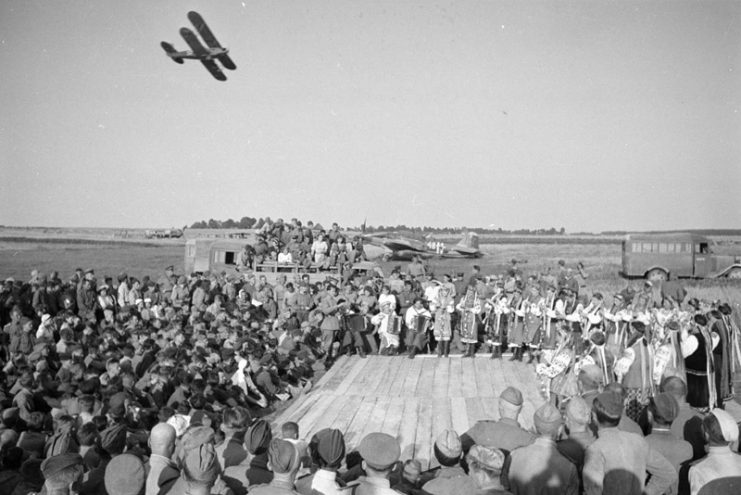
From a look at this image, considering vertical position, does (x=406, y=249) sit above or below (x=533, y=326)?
above

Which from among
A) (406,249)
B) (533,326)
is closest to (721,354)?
(533,326)

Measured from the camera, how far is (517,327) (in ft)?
38.8

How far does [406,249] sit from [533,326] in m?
33.9

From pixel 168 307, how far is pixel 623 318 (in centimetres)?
1028

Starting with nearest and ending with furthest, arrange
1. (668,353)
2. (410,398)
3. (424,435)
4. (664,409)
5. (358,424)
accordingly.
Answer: (664,409), (424,435), (358,424), (668,353), (410,398)

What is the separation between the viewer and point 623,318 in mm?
10859

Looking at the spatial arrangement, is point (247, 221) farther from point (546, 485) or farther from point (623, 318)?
point (546, 485)

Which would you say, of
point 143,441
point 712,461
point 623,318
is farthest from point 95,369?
point 623,318

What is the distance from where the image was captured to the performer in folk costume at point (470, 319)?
39.7ft

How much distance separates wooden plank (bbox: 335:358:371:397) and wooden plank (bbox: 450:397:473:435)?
5.71 ft

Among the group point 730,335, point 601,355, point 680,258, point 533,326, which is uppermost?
point 680,258

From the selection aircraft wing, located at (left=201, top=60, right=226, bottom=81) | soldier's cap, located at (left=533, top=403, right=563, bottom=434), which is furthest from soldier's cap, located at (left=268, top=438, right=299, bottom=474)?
aircraft wing, located at (left=201, top=60, right=226, bottom=81)

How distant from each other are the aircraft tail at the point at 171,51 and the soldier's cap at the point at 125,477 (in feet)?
56.5

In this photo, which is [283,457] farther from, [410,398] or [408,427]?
[410,398]
